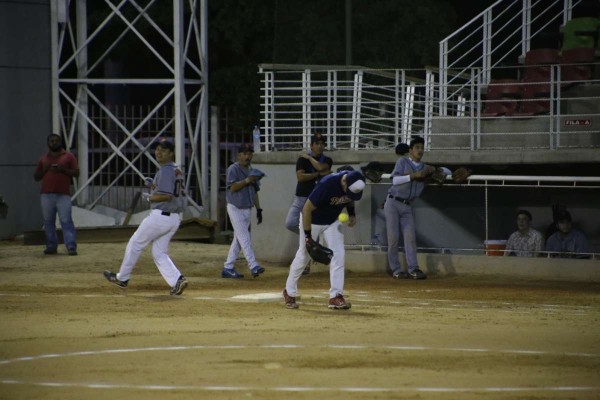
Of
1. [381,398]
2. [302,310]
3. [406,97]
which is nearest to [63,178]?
[406,97]

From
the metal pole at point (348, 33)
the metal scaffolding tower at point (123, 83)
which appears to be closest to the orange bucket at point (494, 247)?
the metal scaffolding tower at point (123, 83)

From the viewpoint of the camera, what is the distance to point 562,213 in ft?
65.5

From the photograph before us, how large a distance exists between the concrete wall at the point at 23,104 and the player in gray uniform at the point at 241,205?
7.92 meters

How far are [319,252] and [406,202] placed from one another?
5180 mm

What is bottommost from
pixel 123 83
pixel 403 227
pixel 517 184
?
pixel 403 227

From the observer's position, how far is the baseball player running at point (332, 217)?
14867 millimetres

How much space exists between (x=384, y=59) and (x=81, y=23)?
7.47m

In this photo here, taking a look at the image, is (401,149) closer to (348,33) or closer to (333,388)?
(348,33)

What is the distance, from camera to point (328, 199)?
14992 mm

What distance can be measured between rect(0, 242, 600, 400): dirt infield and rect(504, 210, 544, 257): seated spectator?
873 mm

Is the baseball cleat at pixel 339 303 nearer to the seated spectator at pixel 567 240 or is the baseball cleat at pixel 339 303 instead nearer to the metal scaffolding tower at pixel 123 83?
the seated spectator at pixel 567 240

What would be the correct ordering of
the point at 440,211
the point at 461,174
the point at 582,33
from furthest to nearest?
the point at 582,33
the point at 440,211
the point at 461,174

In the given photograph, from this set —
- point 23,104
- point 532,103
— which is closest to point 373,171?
point 532,103

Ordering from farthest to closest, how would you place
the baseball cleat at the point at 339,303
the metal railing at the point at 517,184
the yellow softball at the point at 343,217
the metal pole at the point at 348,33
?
the metal pole at the point at 348,33 → the metal railing at the point at 517,184 → the baseball cleat at the point at 339,303 → the yellow softball at the point at 343,217
